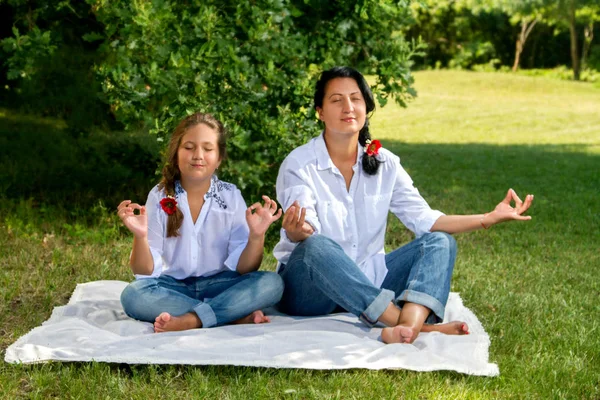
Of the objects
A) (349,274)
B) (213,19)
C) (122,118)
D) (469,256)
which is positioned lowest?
(469,256)

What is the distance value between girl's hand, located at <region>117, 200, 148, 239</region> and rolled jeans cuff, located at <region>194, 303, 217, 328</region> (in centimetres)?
41

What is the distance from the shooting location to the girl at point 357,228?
3732 millimetres

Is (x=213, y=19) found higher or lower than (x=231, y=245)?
higher

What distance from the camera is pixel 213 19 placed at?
5684 mm

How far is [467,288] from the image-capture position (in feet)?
16.3

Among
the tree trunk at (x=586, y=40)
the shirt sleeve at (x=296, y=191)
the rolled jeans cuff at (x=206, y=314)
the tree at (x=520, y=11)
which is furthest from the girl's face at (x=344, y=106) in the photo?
the tree trunk at (x=586, y=40)

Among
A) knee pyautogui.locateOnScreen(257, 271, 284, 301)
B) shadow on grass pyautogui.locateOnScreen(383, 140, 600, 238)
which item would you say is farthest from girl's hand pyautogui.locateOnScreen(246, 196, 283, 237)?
shadow on grass pyautogui.locateOnScreen(383, 140, 600, 238)

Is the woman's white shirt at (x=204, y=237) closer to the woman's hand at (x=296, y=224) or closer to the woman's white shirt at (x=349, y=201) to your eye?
the woman's white shirt at (x=349, y=201)

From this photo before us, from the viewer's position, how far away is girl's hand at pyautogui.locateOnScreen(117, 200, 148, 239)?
144 inches

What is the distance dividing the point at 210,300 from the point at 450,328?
111 cm

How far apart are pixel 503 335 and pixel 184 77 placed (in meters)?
2.74

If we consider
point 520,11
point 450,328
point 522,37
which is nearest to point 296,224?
point 450,328

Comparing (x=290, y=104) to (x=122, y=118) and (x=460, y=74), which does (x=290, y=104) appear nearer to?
(x=122, y=118)

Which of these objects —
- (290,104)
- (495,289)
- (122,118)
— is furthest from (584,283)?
(122,118)
